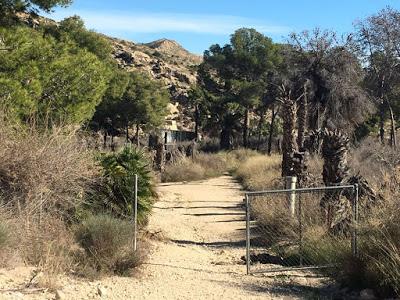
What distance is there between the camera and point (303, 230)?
39.5ft

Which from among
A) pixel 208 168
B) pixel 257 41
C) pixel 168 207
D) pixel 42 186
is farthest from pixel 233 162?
pixel 42 186

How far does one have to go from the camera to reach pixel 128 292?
27.4 ft

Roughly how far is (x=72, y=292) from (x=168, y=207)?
12.3m

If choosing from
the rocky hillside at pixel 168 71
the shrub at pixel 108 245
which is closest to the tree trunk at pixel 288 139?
the shrub at pixel 108 245

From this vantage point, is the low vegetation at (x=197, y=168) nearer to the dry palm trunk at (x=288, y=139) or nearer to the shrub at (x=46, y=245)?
the dry palm trunk at (x=288, y=139)

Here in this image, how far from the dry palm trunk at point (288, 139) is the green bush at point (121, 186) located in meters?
4.98

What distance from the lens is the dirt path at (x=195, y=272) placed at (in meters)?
8.41

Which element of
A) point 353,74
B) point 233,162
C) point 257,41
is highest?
point 257,41

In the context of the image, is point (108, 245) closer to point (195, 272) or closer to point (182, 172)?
point (195, 272)

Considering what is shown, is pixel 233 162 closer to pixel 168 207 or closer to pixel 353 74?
pixel 353 74

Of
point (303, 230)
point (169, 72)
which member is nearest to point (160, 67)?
point (169, 72)

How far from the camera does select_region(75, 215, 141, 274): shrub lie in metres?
9.19

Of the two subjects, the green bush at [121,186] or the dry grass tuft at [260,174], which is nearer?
the green bush at [121,186]

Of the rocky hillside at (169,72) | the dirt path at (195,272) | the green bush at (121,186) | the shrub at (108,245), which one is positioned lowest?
the dirt path at (195,272)
